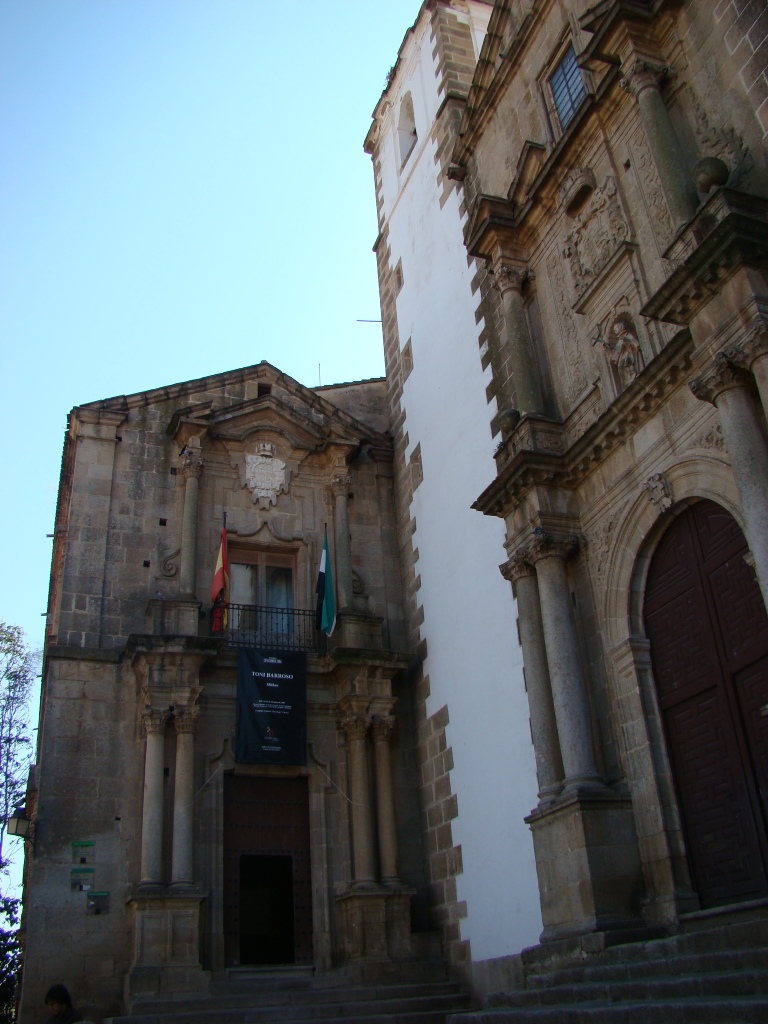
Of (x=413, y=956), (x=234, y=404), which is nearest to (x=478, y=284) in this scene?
(x=234, y=404)

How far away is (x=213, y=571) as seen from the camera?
43.2 ft

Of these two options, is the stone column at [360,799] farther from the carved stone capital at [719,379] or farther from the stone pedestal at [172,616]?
the carved stone capital at [719,379]

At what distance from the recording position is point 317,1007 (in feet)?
32.3

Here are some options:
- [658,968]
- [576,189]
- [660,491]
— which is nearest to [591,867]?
[658,968]

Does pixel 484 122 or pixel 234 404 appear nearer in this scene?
pixel 484 122

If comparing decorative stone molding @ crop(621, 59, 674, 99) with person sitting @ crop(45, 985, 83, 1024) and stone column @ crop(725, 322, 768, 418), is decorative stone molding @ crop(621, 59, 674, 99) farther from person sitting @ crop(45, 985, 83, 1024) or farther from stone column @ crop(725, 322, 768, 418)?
person sitting @ crop(45, 985, 83, 1024)

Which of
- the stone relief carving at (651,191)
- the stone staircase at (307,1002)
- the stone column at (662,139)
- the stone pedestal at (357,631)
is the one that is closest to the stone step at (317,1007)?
the stone staircase at (307,1002)

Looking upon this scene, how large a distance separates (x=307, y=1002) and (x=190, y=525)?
5.94 meters

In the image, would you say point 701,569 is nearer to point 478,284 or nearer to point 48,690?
point 478,284

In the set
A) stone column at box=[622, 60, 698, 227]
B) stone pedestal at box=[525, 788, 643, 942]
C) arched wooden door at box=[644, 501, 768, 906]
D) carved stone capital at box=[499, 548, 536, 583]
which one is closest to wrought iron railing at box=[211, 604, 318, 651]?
carved stone capital at box=[499, 548, 536, 583]

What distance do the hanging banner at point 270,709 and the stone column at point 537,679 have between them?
12.6 ft

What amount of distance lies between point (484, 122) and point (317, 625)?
6862 millimetres

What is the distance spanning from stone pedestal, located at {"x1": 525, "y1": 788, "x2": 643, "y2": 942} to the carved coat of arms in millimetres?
6904

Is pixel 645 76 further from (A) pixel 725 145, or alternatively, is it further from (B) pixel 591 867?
(B) pixel 591 867
